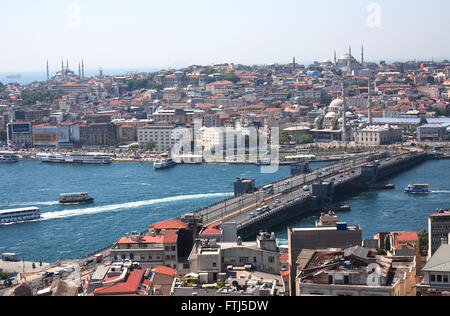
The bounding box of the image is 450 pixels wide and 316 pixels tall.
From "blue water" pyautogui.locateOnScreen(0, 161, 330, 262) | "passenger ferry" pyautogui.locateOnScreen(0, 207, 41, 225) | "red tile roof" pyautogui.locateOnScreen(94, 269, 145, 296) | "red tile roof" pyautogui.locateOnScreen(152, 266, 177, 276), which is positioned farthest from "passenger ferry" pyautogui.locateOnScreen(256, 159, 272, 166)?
"red tile roof" pyautogui.locateOnScreen(94, 269, 145, 296)

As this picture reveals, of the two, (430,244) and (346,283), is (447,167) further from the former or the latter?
(346,283)

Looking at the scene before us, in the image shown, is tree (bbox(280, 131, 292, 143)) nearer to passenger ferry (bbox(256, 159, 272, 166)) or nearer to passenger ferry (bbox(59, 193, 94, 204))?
passenger ferry (bbox(256, 159, 272, 166))

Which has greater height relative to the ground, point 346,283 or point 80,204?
point 346,283

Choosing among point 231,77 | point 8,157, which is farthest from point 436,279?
point 231,77

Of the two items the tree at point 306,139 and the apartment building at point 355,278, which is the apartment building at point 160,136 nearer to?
the tree at point 306,139

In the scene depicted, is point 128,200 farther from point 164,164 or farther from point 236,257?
point 236,257

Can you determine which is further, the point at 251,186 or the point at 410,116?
the point at 410,116
